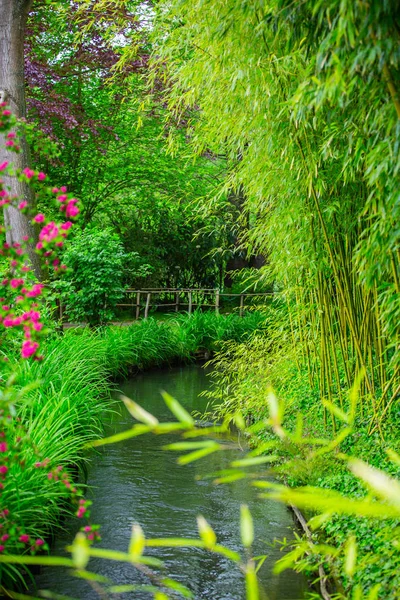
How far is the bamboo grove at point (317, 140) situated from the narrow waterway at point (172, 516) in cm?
83

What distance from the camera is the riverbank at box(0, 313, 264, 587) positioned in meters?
2.50

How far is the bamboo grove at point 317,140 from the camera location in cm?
215

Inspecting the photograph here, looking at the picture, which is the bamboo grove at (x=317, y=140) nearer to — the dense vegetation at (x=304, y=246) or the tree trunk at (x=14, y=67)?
the dense vegetation at (x=304, y=246)

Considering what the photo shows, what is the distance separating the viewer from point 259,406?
4.88m

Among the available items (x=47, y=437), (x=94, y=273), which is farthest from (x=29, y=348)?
(x=94, y=273)

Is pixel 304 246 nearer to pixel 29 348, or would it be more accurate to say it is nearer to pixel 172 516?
pixel 172 516

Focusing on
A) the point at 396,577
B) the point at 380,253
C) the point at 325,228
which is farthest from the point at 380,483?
Answer: the point at 325,228

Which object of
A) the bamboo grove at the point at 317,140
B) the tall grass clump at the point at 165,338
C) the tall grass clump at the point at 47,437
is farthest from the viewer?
the tall grass clump at the point at 165,338

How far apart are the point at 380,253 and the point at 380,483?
1822 millimetres

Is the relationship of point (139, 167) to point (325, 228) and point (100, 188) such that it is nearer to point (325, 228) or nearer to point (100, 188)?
point (100, 188)

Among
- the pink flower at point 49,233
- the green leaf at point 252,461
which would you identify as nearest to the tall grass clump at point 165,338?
the pink flower at point 49,233

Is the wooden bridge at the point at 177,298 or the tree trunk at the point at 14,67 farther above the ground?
the tree trunk at the point at 14,67

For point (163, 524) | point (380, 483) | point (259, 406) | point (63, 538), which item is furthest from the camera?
point (259, 406)

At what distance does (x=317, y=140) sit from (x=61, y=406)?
2.07 m
